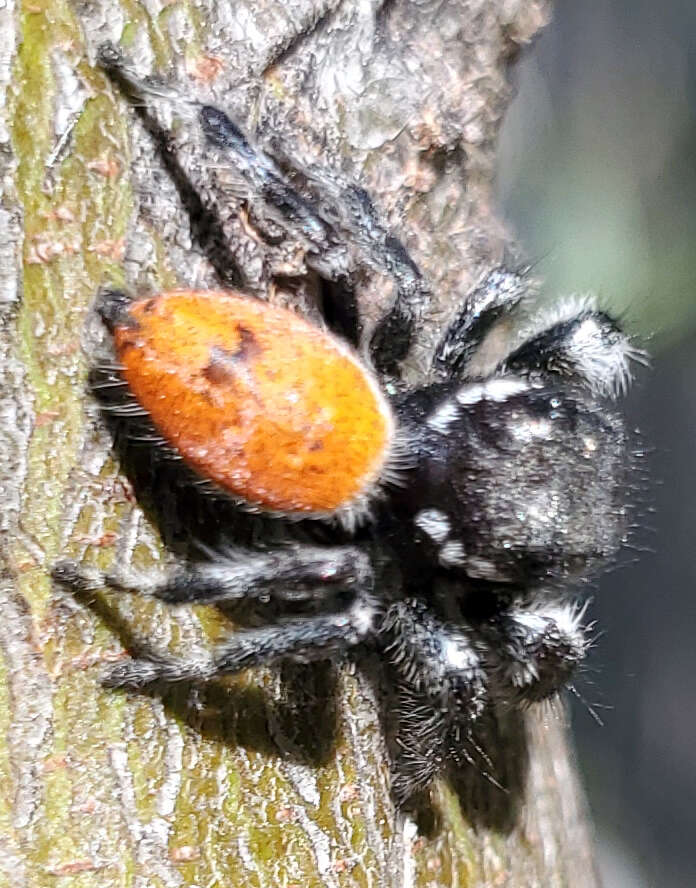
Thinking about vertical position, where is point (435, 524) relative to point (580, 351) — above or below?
below

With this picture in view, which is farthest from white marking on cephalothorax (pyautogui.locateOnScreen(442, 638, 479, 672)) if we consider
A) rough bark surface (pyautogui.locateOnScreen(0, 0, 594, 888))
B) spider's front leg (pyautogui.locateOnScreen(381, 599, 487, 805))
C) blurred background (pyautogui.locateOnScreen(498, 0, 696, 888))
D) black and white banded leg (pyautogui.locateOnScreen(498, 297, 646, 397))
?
blurred background (pyautogui.locateOnScreen(498, 0, 696, 888))

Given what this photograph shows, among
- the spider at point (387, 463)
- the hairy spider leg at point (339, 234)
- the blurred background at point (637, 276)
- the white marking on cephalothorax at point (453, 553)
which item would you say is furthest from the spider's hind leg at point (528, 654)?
the blurred background at point (637, 276)

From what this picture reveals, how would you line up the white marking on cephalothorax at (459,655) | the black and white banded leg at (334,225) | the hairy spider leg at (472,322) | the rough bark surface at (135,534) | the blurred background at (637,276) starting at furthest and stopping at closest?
the blurred background at (637,276) < the hairy spider leg at (472,322) < the white marking on cephalothorax at (459,655) < the black and white banded leg at (334,225) < the rough bark surface at (135,534)

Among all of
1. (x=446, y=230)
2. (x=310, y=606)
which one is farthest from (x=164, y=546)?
(x=446, y=230)

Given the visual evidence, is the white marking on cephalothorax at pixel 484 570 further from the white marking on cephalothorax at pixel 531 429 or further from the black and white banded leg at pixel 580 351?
the black and white banded leg at pixel 580 351

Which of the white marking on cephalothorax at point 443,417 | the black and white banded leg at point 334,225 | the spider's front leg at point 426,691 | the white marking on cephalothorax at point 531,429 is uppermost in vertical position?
the black and white banded leg at point 334,225

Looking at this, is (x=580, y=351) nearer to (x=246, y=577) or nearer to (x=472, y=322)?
(x=472, y=322)

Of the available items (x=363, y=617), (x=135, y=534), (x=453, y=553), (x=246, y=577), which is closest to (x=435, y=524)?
(x=453, y=553)

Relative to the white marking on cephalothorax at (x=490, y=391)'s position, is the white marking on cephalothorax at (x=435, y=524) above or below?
below

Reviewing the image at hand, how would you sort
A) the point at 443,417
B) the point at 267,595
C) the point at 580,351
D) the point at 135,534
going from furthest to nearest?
1. the point at 580,351
2. the point at 443,417
3. the point at 267,595
4. the point at 135,534
